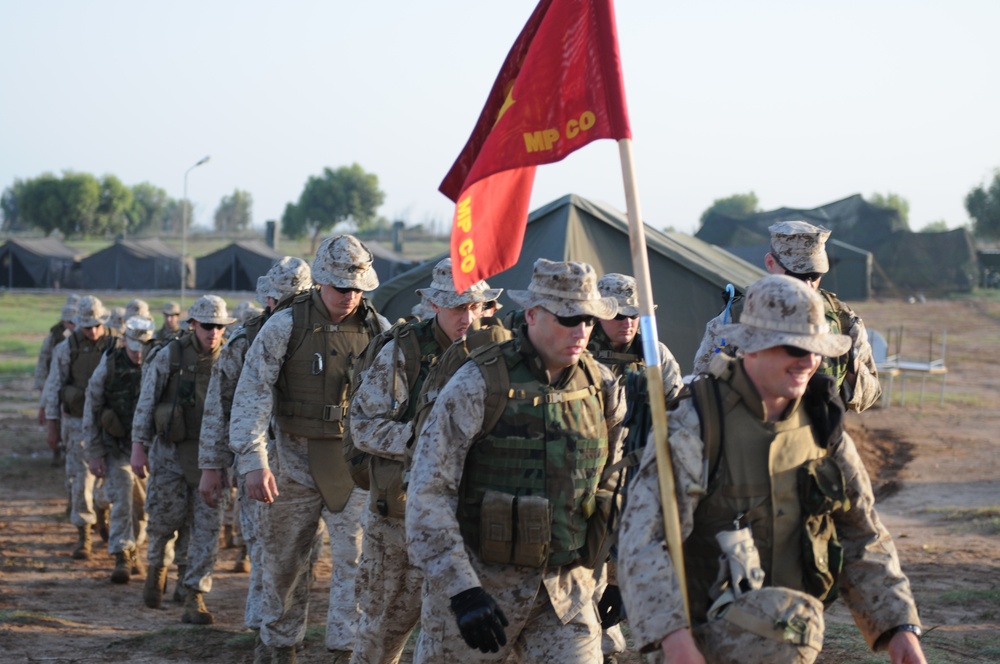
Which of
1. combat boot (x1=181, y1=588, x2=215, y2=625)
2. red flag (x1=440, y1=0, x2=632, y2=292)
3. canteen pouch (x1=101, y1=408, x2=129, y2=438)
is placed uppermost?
red flag (x1=440, y1=0, x2=632, y2=292)

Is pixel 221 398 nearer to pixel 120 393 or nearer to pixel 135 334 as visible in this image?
pixel 120 393

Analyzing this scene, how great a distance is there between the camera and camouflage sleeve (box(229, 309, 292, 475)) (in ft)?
21.1

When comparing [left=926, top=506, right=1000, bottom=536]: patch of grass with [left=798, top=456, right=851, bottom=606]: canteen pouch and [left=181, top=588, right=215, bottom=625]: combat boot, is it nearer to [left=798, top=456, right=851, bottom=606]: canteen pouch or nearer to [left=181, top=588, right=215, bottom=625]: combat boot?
[left=181, top=588, right=215, bottom=625]: combat boot

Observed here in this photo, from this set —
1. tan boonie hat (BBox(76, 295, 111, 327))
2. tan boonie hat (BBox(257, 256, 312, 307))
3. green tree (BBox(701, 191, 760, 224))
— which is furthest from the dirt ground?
green tree (BBox(701, 191, 760, 224))

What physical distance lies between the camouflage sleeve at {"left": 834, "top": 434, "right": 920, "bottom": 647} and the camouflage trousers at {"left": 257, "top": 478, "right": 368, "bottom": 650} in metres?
3.25

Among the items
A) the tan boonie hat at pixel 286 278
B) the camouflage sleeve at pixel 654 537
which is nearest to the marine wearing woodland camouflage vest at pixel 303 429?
the tan boonie hat at pixel 286 278

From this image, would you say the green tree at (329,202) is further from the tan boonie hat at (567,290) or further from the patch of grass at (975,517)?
the tan boonie hat at (567,290)

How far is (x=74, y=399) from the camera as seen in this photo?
457 inches

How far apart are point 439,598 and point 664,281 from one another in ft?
27.0

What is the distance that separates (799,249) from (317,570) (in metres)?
5.79

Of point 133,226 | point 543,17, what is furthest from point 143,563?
point 133,226

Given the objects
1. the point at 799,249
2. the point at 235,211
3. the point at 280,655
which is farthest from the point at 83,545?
the point at 235,211

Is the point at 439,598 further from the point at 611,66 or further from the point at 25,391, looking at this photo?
the point at 25,391

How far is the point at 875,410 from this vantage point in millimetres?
20766
